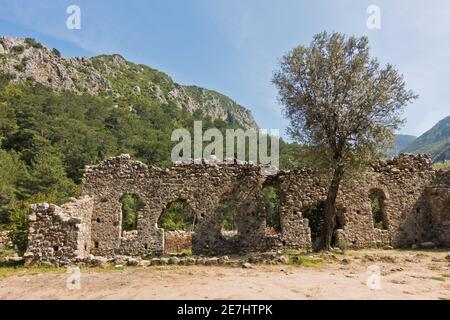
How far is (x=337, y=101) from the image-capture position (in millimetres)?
14961

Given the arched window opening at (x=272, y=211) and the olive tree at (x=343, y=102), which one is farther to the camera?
the arched window opening at (x=272, y=211)

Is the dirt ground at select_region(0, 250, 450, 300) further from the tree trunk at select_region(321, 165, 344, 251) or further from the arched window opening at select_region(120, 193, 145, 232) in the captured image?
the arched window opening at select_region(120, 193, 145, 232)

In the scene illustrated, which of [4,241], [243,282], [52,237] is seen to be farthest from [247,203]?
[4,241]

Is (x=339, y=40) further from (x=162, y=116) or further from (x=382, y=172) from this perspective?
(x=162, y=116)

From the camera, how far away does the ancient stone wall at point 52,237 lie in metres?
12.4

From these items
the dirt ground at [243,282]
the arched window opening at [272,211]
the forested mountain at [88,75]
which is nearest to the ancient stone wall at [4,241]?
the dirt ground at [243,282]

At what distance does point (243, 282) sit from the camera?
8812 mm

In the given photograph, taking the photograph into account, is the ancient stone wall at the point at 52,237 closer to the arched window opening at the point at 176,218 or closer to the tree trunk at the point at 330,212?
the tree trunk at the point at 330,212

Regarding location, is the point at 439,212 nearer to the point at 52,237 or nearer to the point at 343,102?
the point at 343,102

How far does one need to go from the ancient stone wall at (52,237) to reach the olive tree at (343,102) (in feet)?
32.2

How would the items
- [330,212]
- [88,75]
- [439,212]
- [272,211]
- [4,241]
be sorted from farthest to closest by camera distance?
[88,75] → [272,211] → [4,241] → [439,212] → [330,212]

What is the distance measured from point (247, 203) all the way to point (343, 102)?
21.0 ft

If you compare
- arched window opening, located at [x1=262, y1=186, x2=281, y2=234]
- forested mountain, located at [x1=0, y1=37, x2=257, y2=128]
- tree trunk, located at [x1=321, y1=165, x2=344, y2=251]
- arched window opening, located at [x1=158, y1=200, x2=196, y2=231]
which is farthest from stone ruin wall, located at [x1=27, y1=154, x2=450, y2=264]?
forested mountain, located at [x1=0, y1=37, x2=257, y2=128]
